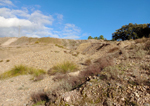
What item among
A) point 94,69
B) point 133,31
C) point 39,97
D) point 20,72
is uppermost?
point 133,31

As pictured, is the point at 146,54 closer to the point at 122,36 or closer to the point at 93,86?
the point at 93,86

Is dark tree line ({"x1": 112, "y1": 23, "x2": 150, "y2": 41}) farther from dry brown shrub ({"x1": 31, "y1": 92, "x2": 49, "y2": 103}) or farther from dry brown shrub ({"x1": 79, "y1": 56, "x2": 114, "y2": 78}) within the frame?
dry brown shrub ({"x1": 31, "y1": 92, "x2": 49, "y2": 103})

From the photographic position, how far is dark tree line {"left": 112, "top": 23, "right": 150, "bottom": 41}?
26.6 metres

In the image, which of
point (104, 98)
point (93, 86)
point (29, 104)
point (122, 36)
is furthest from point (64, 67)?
point (122, 36)

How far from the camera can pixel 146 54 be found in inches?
236

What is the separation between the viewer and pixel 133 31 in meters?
28.5

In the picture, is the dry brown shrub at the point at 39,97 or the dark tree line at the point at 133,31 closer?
the dry brown shrub at the point at 39,97

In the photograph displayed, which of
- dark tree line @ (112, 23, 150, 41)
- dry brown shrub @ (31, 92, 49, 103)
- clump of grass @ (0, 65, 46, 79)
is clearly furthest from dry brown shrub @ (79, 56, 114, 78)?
dark tree line @ (112, 23, 150, 41)

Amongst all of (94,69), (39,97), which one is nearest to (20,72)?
(39,97)

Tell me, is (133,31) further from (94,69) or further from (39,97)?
(39,97)

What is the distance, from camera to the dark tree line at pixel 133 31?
87.3ft

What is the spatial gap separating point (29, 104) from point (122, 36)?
31.3 meters

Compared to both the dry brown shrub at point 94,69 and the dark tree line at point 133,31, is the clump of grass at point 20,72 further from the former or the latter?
the dark tree line at point 133,31

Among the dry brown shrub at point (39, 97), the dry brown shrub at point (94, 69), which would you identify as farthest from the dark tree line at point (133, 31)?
the dry brown shrub at point (39, 97)
